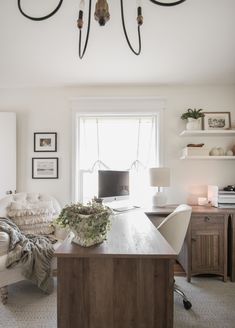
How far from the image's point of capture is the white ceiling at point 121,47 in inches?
68.7

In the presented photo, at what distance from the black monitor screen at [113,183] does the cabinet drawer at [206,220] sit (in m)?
0.87

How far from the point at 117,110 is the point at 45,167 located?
130 cm

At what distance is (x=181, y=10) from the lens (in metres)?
1.72

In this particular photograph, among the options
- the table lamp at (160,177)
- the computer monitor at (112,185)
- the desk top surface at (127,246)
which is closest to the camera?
the desk top surface at (127,246)

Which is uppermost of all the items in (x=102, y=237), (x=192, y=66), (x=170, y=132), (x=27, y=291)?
(x=192, y=66)

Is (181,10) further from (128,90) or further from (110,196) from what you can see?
(110,196)

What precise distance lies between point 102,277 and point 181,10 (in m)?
1.98

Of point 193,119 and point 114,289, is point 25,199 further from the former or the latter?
point 193,119

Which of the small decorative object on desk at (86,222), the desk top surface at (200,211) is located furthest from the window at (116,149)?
the small decorative object on desk at (86,222)

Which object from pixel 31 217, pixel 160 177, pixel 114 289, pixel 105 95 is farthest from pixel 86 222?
pixel 105 95

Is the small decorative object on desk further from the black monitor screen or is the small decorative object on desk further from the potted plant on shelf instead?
the potted plant on shelf

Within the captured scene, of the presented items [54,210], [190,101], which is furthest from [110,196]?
[190,101]

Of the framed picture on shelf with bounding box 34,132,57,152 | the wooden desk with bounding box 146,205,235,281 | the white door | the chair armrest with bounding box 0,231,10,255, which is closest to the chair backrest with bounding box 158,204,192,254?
the wooden desk with bounding box 146,205,235,281

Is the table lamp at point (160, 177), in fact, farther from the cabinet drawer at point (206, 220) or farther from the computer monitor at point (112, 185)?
the cabinet drawer at point (206, 220)
